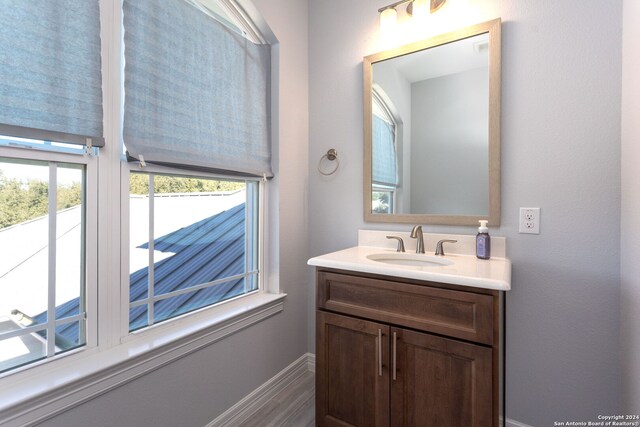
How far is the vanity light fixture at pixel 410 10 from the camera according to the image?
4.94ft

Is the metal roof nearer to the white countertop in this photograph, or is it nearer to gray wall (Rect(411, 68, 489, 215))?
the white countertop

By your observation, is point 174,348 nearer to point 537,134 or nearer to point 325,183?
point 325,183

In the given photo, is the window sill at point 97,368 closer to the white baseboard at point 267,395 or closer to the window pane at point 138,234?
the window pane at point 138,234

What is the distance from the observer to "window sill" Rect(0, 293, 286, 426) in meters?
0.85

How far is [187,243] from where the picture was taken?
1421mm

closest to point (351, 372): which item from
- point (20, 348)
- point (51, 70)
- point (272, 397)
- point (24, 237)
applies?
point (272, 397)

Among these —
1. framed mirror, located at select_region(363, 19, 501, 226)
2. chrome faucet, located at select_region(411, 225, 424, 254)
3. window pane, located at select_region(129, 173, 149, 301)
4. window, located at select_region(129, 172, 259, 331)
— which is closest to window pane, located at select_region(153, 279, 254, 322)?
window, located at select_region(129, 172, 259, 331)

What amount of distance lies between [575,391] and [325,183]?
1.59 metres

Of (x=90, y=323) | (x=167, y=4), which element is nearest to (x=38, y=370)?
(x=90, y=323)

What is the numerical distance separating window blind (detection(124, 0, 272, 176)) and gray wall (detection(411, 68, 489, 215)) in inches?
34.6

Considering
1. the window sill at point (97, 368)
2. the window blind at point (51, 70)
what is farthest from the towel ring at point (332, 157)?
the window blind at point (51, 70)

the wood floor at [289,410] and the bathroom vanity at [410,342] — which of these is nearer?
the bathroom vanity at [410,342]

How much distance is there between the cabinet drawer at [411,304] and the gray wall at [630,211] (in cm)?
55

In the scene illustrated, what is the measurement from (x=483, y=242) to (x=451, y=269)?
1.10ft
